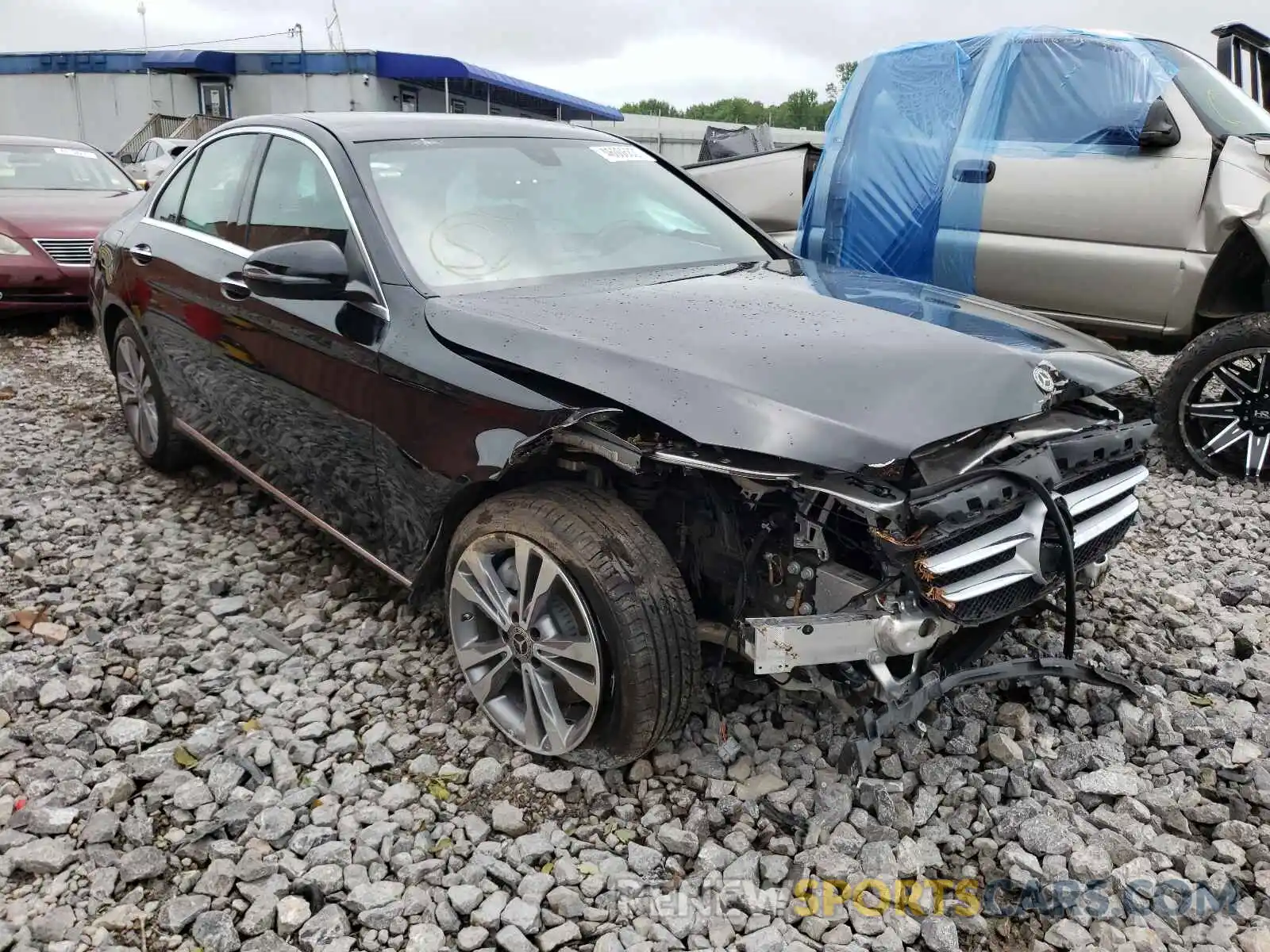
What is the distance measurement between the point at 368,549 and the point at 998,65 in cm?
422

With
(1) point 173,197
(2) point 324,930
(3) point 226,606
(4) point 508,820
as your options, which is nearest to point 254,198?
(1) point 173,197

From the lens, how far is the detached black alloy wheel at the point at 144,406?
14.9 ft

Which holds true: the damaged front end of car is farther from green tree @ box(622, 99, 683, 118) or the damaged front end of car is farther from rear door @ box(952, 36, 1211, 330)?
green tree @ box(622, 99, 683, 118)

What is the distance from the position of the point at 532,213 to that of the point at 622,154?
2.37 feet

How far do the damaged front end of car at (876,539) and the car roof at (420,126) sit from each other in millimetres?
1462

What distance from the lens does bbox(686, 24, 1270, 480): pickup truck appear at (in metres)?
4.62

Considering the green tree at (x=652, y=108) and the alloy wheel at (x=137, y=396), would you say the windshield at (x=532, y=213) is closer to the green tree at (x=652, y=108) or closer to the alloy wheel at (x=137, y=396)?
the alloy wheel at (x=137, y=396)

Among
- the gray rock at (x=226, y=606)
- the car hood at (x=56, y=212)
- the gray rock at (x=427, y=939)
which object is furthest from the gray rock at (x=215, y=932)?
the car hood at (x=56, y=212)

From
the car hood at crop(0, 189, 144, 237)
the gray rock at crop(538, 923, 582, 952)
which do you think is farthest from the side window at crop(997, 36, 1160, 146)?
the car hood at crop(0, 189, 144, 237)

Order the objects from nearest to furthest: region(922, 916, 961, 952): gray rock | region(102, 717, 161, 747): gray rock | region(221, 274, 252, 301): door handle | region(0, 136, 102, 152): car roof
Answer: region(922, 916, 961, 952): gray rock
region(102, 717, 161, 747): gray rock
region(221, 274, 252, 301): door handle
region(0, 136, 102, 152): car roof

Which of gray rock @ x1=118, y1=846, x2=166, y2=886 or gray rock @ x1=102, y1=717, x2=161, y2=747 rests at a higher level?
gray rock @ x1=102, y1=717, x2=161, y2=747

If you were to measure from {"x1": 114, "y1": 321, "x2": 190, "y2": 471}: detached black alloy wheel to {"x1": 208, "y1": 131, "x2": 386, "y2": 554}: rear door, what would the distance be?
2.89 feet

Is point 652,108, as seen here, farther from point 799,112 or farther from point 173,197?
point 173,197

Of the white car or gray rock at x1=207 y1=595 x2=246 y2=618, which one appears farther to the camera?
the white car
